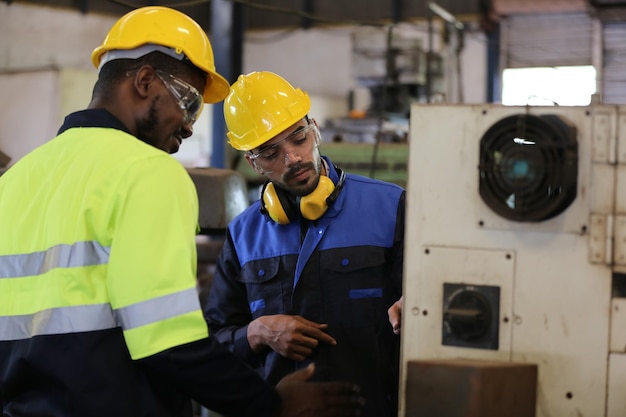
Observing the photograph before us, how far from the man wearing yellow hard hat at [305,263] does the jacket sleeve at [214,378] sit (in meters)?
0.44

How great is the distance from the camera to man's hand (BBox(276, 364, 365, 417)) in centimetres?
145

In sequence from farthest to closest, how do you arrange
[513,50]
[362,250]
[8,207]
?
[513,50] < [362,250] < [8,207]

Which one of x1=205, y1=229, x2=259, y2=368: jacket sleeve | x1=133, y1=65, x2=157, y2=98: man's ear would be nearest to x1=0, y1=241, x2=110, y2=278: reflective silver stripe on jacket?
x1=133, y1=65, x2=157, y2=98: man's ear

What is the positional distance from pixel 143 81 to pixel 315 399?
2.15ft

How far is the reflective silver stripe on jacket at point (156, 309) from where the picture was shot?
1.29 metres

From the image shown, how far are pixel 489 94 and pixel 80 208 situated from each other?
300 inches

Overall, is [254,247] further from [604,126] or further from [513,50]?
[513,50]

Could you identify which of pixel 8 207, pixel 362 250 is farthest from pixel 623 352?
pixel 8 207

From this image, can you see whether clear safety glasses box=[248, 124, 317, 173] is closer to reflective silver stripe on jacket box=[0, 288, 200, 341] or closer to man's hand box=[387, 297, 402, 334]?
man's hand box=[387, 297, 402, 334]

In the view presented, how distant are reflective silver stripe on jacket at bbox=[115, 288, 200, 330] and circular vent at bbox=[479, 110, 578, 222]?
53 cm

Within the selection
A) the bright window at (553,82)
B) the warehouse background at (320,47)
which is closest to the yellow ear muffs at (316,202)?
the warehouse background at (320,47)

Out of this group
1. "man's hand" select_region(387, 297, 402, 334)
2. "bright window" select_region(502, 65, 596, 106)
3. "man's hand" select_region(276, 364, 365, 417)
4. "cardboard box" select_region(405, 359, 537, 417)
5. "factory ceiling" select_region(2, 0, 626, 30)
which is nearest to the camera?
"cardboard box" select_region(405, 359, 537, 417)

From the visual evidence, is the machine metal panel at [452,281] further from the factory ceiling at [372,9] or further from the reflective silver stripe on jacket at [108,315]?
the factory ceiling at [372,9]

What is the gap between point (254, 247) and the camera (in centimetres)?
203
